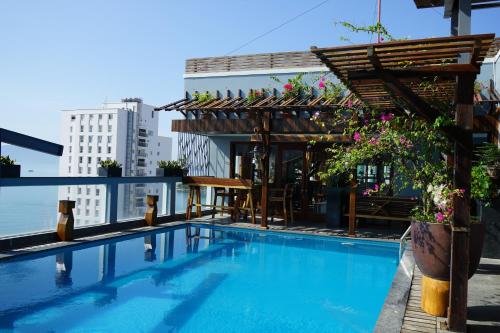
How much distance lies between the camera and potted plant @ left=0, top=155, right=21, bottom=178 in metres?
7.00

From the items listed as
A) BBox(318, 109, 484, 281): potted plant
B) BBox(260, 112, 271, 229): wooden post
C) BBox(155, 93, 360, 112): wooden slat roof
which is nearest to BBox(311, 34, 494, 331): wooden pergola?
BBox(318, 109, 484, 281): potted plant

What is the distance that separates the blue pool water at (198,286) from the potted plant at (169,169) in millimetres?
2555

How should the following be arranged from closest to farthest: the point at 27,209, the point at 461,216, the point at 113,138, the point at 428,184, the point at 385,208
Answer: the point at 461,216
the point at 428,184
the point at 27,209
the point at 385,208
the point at 113,138

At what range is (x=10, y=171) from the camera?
712 centimetres

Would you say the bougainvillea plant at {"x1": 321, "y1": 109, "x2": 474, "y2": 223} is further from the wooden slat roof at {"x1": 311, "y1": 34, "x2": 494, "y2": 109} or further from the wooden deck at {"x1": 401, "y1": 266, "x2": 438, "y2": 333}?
the wooden deck at {"x1": 401, "y1": 266, "x2": 438, "y2": 333}

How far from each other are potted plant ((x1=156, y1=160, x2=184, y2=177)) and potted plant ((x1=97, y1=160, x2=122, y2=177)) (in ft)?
6.46

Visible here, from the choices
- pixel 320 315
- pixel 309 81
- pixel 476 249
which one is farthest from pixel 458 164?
pixel 309 81

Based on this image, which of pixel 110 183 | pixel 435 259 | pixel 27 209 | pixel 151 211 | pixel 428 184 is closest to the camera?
pixel 435 259

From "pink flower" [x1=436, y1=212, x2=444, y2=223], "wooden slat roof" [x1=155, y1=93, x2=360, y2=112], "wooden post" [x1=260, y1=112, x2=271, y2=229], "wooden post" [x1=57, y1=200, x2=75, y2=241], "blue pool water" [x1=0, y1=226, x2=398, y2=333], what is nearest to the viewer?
"pink flower" [x1=436, y1=212, x2=444, y2=223]

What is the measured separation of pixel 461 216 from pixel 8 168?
6945mm

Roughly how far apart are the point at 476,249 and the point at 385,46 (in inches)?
88.6

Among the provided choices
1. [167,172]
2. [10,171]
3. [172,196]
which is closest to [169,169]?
[167,172]

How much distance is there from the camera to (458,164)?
373cm

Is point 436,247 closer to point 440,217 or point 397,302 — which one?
point 440,217
